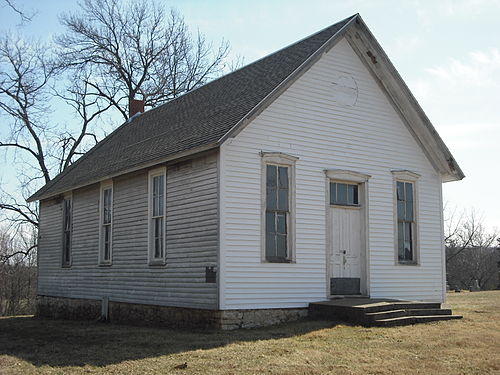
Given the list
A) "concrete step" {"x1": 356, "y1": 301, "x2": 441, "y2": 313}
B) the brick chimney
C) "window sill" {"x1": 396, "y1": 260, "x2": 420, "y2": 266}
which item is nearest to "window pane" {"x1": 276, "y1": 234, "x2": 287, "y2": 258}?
"concrete step" {"x1": 356, "y1": 301, "x2": 441, "y2": 313}

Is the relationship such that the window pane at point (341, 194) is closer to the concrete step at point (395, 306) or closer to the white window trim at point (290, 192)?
the white window trim at point (290, 192)

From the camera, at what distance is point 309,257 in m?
15.0

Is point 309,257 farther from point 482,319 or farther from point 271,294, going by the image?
point 482,319

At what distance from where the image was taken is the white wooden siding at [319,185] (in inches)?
549

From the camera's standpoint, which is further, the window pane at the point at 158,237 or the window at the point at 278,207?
the window pane at the point at 158,237

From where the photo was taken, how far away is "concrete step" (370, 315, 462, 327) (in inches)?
514

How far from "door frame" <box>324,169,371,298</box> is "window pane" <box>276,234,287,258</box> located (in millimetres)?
1211

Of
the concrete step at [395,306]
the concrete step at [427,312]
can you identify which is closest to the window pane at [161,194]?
the concrete step at [395,306]

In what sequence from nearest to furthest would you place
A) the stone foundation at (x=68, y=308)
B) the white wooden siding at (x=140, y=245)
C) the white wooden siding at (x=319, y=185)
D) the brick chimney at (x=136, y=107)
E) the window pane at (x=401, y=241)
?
1. the white wooden siding at (x=319, y=185)
2. the white wooden siding at (x=140, y=245)
3. the window pane at (x=401, y=241)
4. the stone foundation at (x=68, y=308)
5. the brick chimney at (x=136, y=107)

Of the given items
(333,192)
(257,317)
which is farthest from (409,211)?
(257,317)

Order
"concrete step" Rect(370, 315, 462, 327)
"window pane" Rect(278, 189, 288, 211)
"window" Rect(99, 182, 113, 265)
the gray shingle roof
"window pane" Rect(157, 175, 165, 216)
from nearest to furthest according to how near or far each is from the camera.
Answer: "concrete step" Rect(370, 315, 462, 327)
"window pane" Rect(278, 189, 288, 211)
the gray shingle roof
"window pane" Rect(157, 175, 165, 216)
"window" Rect(99, 182, 113, 265)

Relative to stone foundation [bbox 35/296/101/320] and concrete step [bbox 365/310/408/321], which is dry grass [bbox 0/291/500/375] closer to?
concrete step [bbox 365/310/408/321]

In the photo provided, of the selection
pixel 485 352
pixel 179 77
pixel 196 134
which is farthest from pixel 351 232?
pixel 179 77

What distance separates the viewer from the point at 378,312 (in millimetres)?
13539
